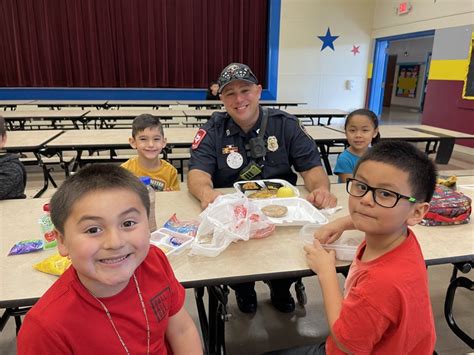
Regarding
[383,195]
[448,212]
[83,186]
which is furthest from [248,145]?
[83,186]

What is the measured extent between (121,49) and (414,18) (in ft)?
21.2

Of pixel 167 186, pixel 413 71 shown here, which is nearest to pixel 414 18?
pixel 413 71

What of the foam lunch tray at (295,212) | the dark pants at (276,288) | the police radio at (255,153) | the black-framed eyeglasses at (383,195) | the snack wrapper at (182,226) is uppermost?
the black-framed eyeglasses at (383,195)

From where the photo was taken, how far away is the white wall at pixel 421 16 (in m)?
6.25

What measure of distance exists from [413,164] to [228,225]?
24.5 inches

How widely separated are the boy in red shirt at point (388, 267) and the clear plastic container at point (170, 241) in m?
0.49

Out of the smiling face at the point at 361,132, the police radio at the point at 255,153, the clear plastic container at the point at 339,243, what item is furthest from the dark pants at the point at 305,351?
the smiling face at the point at 361,132

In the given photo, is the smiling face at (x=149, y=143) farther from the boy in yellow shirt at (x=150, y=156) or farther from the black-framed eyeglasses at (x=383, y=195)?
the black-framed eyeglasses at (x=383, y=195)

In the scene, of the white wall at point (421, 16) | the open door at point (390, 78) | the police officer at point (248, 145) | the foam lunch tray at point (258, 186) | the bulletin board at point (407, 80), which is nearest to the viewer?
the foam lunch tray at point (258, 186)

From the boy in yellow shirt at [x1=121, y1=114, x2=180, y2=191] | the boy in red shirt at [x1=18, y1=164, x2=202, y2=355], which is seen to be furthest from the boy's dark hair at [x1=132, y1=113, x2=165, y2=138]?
the boy in red shirt at [x1=18, y1=164, x2=202, y2=355]

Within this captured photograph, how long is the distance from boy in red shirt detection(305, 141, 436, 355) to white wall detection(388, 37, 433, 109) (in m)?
13.2

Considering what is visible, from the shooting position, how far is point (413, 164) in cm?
86

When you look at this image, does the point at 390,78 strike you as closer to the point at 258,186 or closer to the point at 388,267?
the point at 258,186

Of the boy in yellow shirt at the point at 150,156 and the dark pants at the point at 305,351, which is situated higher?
the boy in yellow shirt at the point at 150,156
